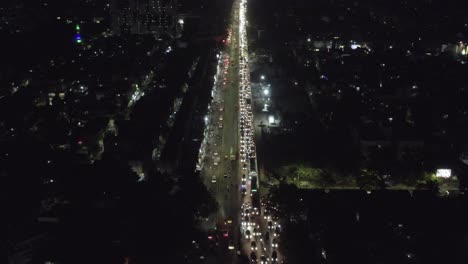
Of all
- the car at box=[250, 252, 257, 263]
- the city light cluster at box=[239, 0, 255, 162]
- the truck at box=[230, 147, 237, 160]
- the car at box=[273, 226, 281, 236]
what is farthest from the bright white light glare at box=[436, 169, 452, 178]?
the car at box=[250, 252, 257, 263]

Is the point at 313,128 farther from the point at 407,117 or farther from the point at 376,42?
the point at 376,42

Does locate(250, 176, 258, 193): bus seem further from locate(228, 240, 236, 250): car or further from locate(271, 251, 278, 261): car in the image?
locate(271, 251, 278, 261): car

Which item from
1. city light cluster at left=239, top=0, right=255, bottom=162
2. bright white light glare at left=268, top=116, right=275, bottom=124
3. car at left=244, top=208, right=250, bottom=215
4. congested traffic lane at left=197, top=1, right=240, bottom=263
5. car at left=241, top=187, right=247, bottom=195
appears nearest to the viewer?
congested traffic lane at left=197, top=1, right=240, bottom=263

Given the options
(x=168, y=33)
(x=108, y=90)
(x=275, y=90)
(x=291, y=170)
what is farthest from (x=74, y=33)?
(x=291, y=170)

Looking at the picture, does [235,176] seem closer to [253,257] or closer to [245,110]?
[253,257]

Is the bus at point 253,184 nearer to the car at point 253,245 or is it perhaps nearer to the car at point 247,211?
the car at point 247,211

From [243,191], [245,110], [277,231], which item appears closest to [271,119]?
[245,110]

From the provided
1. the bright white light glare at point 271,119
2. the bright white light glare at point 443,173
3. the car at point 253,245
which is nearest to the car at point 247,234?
the car at point 253,245

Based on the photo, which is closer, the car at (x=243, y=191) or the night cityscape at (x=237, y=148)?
the night cityscape at (x=237, y=148)

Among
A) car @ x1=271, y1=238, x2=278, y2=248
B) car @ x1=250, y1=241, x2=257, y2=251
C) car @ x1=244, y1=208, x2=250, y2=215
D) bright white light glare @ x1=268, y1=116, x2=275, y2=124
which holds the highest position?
bright white light glare @ x1=268, y1=116, x2=275, y2=124
